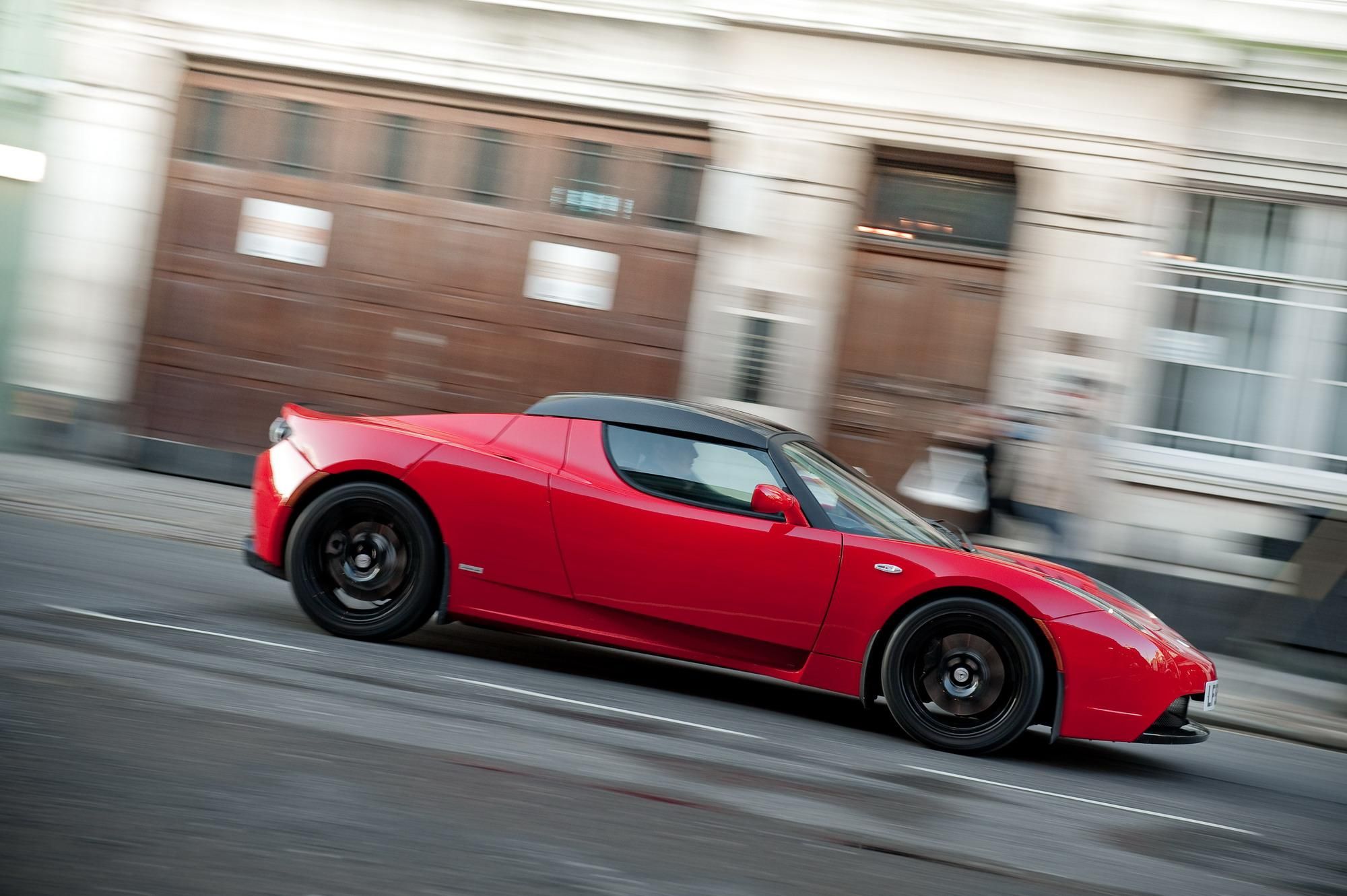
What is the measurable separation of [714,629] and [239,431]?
8148mm

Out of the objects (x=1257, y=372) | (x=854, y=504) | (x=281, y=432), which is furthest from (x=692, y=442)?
(x=1257, y=372)

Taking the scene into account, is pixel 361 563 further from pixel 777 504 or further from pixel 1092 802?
pixel 1092 802

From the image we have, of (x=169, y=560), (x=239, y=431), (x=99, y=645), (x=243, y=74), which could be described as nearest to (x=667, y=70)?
(x=243, y=74)

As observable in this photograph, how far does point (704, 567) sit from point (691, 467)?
49 cm

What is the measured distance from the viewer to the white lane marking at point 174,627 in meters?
6.02

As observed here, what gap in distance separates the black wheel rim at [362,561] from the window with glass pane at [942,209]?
267 inches

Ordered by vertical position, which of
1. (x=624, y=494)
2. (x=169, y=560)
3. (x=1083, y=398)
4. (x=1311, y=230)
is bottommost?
(x=169, y=560)

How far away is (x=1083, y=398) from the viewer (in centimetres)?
1090

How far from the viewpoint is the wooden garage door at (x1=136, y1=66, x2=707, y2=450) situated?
40.0ft

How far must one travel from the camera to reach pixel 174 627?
6141 millimetres

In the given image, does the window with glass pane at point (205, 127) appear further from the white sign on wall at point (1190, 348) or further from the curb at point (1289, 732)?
the curb at point (1289, 732)

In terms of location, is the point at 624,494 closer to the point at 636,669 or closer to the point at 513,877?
the point at 636,669

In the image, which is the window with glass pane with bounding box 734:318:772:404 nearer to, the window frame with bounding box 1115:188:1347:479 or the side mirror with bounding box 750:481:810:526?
the window frame with bounding box 1115:188:1347:479

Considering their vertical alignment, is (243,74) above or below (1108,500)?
above
